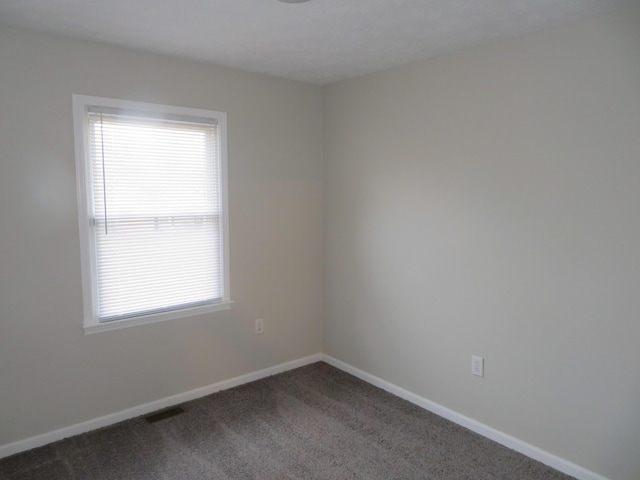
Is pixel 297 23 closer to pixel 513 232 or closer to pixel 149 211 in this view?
pixel 149 211

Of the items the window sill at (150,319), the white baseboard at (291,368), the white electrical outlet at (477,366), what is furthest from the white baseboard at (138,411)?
the white electrical outlet at (477,366)

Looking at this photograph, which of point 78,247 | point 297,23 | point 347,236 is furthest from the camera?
point 347,236

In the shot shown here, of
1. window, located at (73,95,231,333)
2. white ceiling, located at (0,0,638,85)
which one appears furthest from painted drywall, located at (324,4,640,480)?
window, located at (73,95,231,333)

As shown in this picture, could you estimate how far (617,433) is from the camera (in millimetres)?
2271

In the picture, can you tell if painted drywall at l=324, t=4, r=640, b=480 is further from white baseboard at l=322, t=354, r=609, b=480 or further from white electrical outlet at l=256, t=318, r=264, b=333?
white electrical outlet at l=256, t=318, r=264, b=333

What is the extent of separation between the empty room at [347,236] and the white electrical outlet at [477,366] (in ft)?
0.04

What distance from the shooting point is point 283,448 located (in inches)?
106

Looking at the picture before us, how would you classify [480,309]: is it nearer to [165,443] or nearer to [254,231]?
[254,231]

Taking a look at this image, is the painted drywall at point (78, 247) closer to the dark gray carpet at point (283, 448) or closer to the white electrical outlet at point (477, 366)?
the dark gray carpet at point (283, 448)

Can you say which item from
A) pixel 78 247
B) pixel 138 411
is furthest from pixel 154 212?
pixel 138 411

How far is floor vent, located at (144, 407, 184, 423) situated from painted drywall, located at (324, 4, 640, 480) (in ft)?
4.85

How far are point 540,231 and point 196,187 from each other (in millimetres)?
2243

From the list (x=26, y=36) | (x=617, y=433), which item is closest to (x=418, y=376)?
(x=617, y=433)

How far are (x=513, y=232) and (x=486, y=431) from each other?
1262 mm
